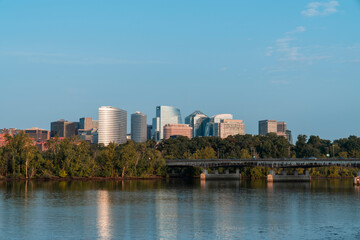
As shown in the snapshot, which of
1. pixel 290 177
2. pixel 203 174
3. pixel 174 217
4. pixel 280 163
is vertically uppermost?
pixel 280 163

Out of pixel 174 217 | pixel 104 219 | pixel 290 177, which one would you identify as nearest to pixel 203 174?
pixel 290 177

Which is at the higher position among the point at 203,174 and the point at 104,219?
the point at 203,174

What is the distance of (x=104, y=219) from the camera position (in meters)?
65.2

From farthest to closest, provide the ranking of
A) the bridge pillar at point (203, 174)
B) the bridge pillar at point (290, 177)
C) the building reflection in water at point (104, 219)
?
the bridge pillar at point (203, 174) < the bridge pillar at point (290, 177) < the building reflection in water at point (104, 219)

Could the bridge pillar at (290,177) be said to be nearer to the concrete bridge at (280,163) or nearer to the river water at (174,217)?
the concrete bridge at (280,163)

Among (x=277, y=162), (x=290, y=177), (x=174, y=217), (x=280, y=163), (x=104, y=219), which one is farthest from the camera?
(x=290, y=177)

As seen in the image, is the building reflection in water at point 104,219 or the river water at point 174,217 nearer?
the building reflection in water at point 104,219

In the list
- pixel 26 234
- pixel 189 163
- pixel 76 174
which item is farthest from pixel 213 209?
pixel 189 163

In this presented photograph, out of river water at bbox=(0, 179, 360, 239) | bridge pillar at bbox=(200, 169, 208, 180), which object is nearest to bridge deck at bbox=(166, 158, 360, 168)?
bridge pillar at bbox=(200, 169, 208, 180)

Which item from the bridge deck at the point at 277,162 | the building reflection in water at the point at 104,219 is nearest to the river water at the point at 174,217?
the building reflection in water at the point at 104,219

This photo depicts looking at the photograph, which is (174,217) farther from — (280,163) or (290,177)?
(290,177)

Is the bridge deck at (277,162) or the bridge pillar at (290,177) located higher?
the bridge deck at (277,162)

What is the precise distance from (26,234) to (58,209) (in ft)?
73.2

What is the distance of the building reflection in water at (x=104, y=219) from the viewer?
177 ft
